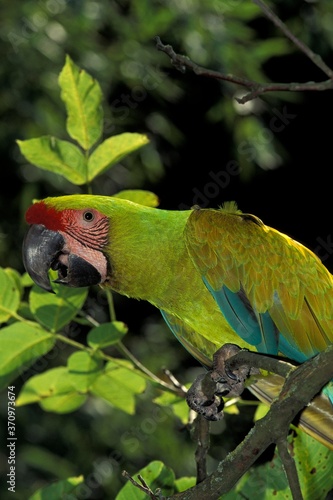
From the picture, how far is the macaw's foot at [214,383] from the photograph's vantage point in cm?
128

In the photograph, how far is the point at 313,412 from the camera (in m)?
1.29

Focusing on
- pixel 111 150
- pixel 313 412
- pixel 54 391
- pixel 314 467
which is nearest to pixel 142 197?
pixel 111 150

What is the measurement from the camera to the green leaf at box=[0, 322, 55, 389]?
53.6 inches

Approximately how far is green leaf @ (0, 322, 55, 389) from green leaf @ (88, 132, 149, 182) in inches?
13.5

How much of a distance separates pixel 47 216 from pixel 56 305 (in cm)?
18

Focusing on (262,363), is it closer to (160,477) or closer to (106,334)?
(160,477)

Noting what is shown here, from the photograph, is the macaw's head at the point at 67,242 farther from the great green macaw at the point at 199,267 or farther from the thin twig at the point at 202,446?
the thin twig at the point at 202,446

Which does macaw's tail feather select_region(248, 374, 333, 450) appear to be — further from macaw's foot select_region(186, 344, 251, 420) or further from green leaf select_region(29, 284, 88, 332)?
green leaf select_region(29, 284, 88, 332)

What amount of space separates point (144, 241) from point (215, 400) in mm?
356

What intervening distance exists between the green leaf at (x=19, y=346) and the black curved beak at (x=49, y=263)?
0.31 ft

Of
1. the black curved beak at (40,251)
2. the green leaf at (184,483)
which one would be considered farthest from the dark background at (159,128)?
the green leaf at (184,483)

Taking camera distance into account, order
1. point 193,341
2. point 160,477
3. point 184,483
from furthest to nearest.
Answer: point 193,341 → point 184,483 → point 160,477

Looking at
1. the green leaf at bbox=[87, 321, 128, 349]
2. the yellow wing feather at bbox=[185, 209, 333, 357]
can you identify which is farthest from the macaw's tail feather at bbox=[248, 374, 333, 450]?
the green leaf at bbox=[87, 321, 128, 349]

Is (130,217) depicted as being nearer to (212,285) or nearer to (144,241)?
(144,241)
